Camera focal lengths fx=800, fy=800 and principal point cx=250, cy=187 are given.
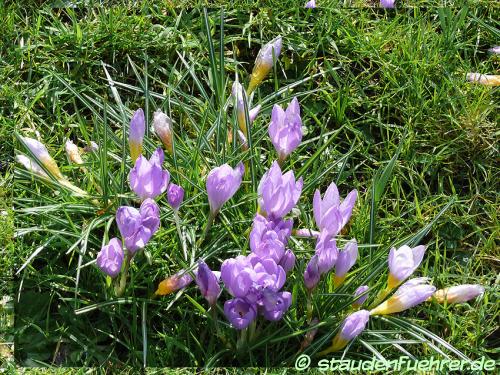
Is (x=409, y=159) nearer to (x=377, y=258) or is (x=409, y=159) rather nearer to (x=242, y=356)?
(x=377, y=258)

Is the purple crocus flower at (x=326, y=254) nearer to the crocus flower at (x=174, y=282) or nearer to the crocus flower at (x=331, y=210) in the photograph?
the crocus flower at (x=331, y=210)

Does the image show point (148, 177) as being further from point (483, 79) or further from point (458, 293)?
point (483, 79)

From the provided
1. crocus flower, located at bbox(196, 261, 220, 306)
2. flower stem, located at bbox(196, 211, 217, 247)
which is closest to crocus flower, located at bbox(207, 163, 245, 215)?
flower stem, located at bbox(196, 211, 217, 247)

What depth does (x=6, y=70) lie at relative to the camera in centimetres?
255

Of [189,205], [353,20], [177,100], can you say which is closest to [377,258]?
[189,205]

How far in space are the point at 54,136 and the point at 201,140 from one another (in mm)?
509

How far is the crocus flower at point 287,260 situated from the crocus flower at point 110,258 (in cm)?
38

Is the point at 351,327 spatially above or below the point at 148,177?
below

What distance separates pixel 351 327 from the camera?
1.91 m

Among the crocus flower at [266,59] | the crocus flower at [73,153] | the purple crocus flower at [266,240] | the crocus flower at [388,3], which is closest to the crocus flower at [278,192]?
the purple crocus flower at [266,240]

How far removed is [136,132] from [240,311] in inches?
21.0

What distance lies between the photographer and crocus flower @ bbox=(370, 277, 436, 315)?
1.93 metres

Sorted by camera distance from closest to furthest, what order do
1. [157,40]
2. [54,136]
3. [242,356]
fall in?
1. [242,356]
2. [54,136]
3. [157,40]

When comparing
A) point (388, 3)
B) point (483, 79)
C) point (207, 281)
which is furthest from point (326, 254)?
point (388, 3)
